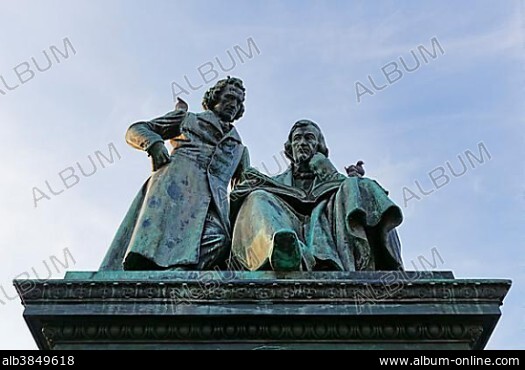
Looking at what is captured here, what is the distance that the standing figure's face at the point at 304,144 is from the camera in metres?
9.43

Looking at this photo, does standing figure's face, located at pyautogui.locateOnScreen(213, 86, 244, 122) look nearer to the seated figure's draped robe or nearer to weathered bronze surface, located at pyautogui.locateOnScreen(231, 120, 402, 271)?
weathered bronze surface, located at pyautogui.locateOnScreen(231, 120, 402, 271)

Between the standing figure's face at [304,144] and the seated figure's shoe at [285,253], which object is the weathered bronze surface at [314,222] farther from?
the standing figure's face at [304,144]

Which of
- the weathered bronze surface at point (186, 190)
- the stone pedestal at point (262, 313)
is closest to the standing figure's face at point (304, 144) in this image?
the weathered bronze surface at point (186, 190)

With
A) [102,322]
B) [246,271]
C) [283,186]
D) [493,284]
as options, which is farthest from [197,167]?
[493,284]

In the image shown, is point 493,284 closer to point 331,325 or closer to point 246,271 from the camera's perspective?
point 331,325

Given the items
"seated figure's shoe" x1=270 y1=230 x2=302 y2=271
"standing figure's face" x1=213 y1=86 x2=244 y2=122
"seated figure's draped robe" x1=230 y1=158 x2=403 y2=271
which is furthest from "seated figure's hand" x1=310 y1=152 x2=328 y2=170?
"seated figure's shoe" x1=270 y1=230 x2=302 y2=271

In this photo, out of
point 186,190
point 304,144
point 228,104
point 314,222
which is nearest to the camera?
point 314,222

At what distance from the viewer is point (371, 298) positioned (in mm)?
6859

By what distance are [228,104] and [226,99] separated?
0.20ft

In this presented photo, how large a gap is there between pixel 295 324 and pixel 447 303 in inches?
45.7

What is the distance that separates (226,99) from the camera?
10.3 m

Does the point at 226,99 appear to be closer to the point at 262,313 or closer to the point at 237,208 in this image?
the point at 237,208

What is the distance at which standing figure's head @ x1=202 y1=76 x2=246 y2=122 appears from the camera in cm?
1027
